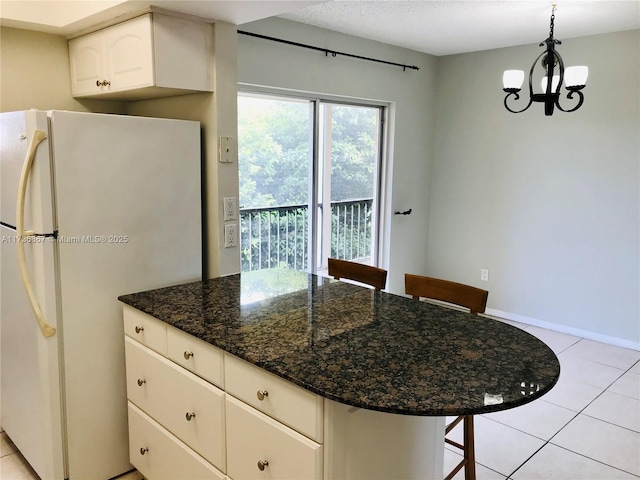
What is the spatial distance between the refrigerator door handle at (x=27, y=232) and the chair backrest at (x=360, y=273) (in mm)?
1287

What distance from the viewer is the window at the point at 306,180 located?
363cm

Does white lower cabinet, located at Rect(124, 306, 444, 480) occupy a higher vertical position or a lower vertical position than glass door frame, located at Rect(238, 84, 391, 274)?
lower

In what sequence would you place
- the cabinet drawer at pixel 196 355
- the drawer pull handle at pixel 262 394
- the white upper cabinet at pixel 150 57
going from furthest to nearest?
the white upper cabinet at pixel 150 57
the cabinet drawer at pixel 196 355
the drawer pull handle at pixel 262 394

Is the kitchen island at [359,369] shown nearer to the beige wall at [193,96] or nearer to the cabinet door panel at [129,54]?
the beige wall at [193,96]

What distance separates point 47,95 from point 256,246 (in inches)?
67.2

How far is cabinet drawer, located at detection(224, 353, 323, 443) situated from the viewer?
140cm

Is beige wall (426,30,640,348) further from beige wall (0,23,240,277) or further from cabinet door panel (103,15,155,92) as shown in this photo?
cabinet door panel (103,15,155,92)

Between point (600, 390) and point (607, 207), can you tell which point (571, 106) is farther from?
point (600, 390)

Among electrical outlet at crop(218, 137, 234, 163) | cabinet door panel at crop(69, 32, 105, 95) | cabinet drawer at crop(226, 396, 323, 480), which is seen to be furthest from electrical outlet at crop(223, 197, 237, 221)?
cabinet drawer at crop(226, 396, 323, 480)

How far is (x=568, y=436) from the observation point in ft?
8.98

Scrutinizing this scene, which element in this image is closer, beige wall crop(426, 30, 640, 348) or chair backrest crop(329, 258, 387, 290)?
chair backrest crop(329, 258, 387, 290)

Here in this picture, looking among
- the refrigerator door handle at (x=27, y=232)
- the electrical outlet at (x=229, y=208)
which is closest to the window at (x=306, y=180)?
the electrical outlet at (x=229, y=208)

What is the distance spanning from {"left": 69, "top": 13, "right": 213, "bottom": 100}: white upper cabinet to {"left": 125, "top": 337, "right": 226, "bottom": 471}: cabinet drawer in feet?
3.74

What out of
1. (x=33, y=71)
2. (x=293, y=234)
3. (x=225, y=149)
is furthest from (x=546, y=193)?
(x=33, y=71)
